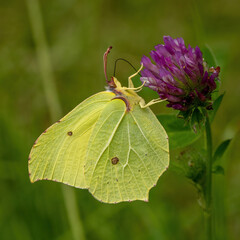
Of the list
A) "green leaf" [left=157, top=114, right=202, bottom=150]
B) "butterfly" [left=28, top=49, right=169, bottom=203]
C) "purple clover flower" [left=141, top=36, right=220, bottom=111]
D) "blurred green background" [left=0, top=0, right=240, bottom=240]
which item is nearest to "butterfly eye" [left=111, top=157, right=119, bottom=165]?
"butterfly" [left=28, top=49, right=169, bottom=203]

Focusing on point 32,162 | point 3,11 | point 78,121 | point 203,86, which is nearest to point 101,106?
point 78,121

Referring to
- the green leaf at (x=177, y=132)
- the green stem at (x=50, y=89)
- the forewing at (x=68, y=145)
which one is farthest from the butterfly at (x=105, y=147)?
the green stem at (x=50, y=89)

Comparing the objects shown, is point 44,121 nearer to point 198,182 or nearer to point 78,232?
point 78,232

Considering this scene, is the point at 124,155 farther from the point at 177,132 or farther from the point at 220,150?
the point at 220,150

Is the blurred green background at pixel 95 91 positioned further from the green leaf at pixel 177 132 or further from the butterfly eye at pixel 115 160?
the butterfly eye at pixel 115 160

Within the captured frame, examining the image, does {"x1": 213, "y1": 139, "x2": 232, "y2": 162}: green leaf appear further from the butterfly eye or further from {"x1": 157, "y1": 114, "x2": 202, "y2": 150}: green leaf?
the butterfly eye

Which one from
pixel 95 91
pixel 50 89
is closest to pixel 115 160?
pixel 50 89
